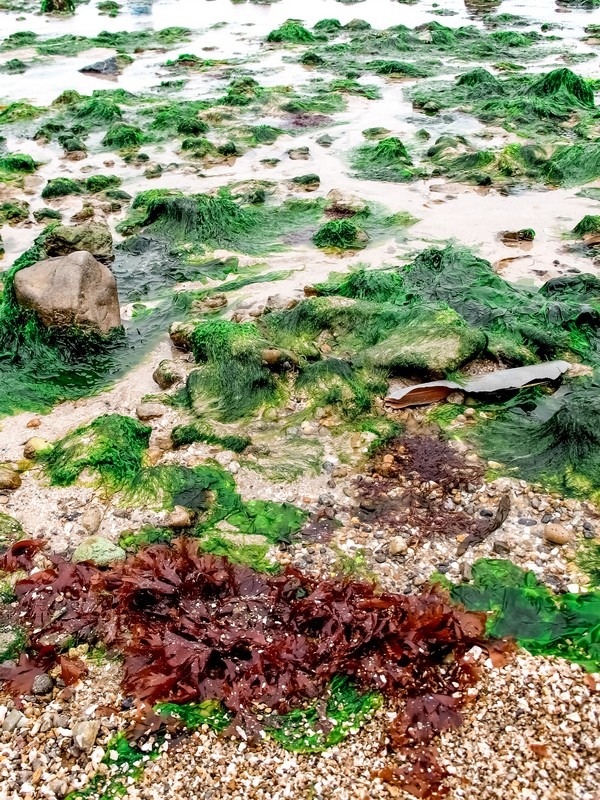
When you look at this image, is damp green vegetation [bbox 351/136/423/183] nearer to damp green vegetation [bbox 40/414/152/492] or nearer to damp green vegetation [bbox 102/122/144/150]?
damp green vegetation [bbox 102/122/144/150]

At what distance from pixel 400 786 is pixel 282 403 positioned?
2.97 meters

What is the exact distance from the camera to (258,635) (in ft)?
10.6

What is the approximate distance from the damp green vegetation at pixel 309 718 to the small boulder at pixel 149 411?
2461 mm

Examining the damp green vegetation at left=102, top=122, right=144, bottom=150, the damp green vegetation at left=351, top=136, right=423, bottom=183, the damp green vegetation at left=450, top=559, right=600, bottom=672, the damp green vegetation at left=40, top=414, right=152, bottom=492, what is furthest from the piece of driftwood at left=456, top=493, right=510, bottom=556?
the damp green vegetation at left=102, top=122, right=144, bottom=150

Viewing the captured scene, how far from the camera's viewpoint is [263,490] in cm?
437

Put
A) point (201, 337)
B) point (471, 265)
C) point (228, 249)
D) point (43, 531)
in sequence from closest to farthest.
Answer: point (43, 531) < point (201, 337) < point (471, 265) < point (228, 249)

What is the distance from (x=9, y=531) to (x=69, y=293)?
8.32ft

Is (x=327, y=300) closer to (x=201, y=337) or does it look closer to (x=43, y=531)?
(x=201, y=337)

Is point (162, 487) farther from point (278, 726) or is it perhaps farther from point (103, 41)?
point (103, 41)

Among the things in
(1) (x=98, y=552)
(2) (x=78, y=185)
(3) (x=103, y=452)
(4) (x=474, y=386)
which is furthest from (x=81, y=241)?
(4) (x=474, y=386)

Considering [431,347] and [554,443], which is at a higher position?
[431,347]

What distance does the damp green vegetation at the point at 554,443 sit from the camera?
4230 millimetres

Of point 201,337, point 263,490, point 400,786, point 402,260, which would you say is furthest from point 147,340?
point 400,786

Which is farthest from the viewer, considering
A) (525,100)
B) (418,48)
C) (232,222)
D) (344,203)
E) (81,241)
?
(418,48)
